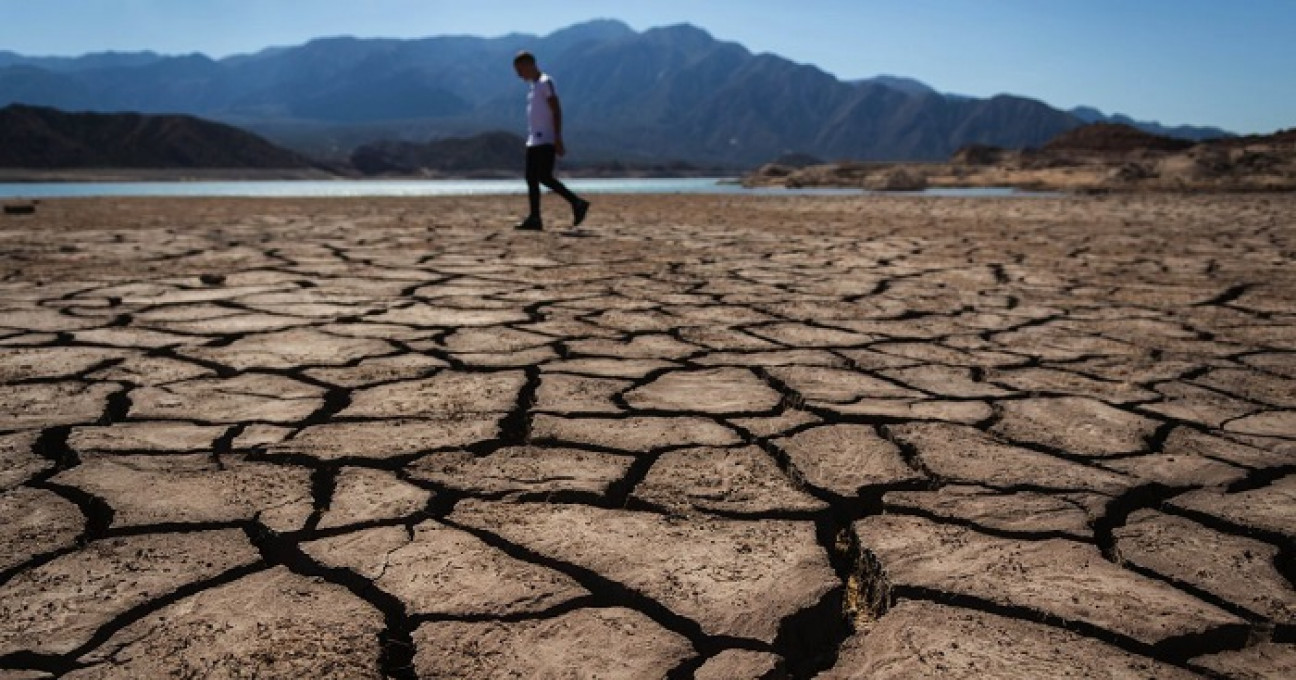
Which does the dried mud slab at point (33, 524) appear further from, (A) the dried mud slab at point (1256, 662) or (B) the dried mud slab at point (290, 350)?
(A) the dried mud slab at point (1256, 662)

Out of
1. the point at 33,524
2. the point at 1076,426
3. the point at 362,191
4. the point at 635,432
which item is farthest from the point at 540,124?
the point at 362,191

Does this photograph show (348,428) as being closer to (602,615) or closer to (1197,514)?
(602,615)

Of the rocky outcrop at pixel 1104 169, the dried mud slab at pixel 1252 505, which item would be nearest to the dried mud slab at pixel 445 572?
the dried mud slab at pixel 1252 505

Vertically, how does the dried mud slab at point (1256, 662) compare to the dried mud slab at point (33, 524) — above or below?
below

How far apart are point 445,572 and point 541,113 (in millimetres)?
4347

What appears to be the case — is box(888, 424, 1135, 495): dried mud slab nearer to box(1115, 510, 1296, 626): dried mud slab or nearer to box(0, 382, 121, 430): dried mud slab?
box(1115, 510, 1296, 626): dried mud slab

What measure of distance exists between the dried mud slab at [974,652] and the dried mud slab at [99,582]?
0.73m

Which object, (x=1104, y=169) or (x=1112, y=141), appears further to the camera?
(x=1112, y=141)

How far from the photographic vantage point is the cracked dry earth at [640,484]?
907 millimetres

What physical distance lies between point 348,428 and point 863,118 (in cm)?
16809

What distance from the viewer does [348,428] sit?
5.07 ft

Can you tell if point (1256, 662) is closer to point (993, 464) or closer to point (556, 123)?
point (993, 464)

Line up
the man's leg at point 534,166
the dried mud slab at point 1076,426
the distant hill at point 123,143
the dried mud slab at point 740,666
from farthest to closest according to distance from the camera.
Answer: the distant hill at point 123,143 < the man's leg at point 534,166 < the dried mud slab at point 1076,426 < the dried mud slab at point 740,666

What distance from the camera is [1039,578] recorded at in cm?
104
